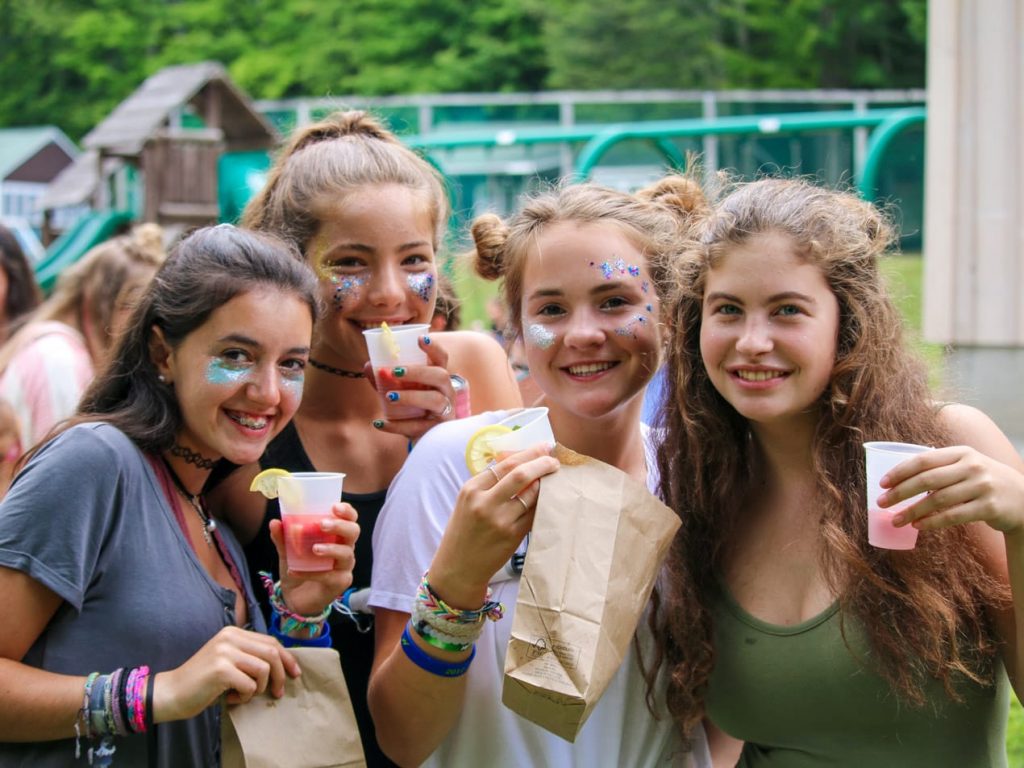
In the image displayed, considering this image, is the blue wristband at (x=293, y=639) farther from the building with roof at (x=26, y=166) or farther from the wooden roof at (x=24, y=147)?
the wooden roof at (x=24, y=147)

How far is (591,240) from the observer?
109 inches

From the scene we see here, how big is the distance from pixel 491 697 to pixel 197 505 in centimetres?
83

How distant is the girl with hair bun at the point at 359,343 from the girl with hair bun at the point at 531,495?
0.98ft

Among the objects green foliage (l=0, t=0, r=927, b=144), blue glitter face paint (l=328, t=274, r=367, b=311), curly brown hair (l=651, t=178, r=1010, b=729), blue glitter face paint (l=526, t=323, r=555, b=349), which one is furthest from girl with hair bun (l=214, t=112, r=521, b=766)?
green foliage (l=0, t=0, r=927, b=144)

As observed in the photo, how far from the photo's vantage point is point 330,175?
3189 mm

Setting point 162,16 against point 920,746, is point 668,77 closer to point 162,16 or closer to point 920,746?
point 162,16

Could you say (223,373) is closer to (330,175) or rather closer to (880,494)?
(330,175)

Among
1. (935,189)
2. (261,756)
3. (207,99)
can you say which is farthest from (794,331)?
(207,99)

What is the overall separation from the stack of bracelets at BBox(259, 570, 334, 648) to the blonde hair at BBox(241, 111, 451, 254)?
3.36 feet

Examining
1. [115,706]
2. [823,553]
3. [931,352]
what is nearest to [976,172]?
[931,352]

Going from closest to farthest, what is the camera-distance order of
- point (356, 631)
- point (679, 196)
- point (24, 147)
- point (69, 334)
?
point (356, 631)
point (679, 196)
point (69, 334)
point (24, 147)

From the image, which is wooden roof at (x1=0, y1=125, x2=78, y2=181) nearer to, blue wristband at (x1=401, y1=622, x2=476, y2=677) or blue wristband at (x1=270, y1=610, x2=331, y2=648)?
blue wristband at (x1=270, y1=610, x2=331, y2=648)

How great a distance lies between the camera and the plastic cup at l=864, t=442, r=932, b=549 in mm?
2139

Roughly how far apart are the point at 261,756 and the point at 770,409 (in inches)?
51.3
